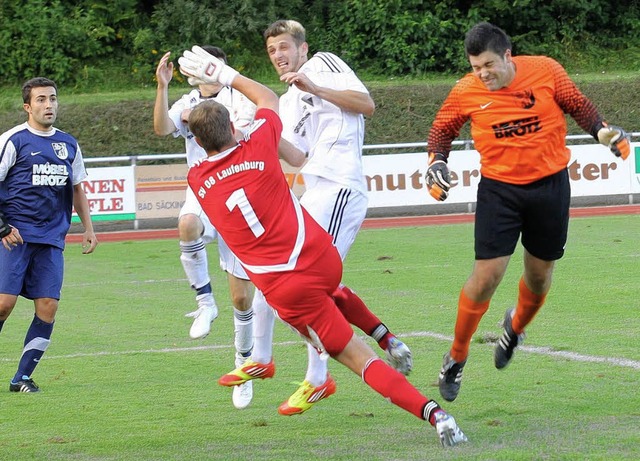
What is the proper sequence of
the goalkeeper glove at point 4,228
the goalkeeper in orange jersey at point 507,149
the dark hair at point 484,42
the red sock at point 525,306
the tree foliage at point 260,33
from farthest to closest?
1. the tree foliage at point 260,33
2. the goalkeeper glove at point 4,228
3. the red sock at point 525,306
4. the goalkeeper in orange jersey at point 507,149
5. the dark hair at point 484,42

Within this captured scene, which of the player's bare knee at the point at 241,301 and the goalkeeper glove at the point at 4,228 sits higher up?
the goalkeeper glove at the point at 4,228

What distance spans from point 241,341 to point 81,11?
25597 millimetres

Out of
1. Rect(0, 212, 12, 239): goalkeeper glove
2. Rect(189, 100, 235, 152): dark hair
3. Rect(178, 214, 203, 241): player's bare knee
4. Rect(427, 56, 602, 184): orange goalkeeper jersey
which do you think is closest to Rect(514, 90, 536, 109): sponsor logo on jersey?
Rect(427, 56, 602, 184): orange goalkeeper jersey


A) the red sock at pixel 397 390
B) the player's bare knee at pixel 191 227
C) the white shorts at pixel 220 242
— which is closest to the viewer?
the red sock at pixel 397 390

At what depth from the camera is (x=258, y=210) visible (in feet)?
17.9

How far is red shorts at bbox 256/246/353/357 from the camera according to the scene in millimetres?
5449

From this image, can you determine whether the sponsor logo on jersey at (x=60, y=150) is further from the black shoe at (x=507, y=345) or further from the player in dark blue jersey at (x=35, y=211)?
the black shoe at (x=507, y=345)

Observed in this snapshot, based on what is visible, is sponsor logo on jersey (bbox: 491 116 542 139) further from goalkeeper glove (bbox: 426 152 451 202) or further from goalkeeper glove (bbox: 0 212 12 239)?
goalkeeper glove (bbox: 0 212 12 239)

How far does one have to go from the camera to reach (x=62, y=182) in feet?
26.0

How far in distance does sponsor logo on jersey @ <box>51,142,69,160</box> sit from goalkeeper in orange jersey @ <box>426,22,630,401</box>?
2.89 m

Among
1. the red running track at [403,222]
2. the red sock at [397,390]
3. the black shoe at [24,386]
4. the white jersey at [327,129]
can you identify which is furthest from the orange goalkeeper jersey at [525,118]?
the red running track at [403,222]

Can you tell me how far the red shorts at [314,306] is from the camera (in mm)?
5449

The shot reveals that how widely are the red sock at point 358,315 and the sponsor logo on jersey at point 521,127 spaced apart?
Result: 132cm

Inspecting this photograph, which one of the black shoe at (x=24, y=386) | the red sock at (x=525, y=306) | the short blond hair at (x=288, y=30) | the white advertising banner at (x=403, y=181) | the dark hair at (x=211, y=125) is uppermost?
the short blond hair at (x=288, y=30)
